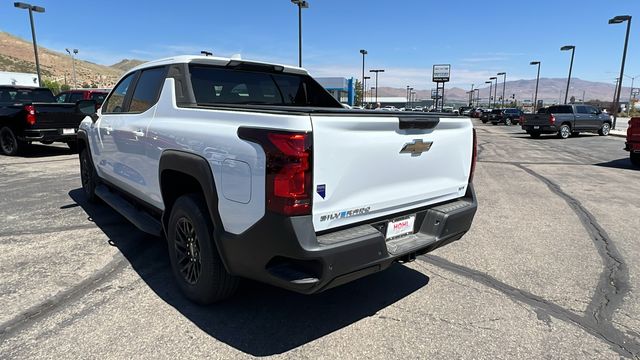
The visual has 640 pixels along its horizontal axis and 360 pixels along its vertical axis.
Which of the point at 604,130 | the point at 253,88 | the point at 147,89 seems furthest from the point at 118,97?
the point at 604,130

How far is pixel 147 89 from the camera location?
13.6 ft

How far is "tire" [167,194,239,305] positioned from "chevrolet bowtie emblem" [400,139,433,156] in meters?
1.46

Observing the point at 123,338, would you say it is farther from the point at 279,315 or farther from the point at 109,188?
the point at 109,188

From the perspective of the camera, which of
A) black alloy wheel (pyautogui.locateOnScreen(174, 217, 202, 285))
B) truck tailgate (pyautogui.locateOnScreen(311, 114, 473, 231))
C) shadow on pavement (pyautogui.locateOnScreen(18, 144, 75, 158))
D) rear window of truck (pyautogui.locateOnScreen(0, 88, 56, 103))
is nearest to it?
truck tailgate (pyautogui.locateOnScreen(311, 114, 473, 231))

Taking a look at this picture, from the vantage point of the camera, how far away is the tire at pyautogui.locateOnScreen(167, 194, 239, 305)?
9.75 ft

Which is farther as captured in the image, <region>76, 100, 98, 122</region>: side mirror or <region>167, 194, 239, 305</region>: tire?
<region>76, 100, 98, 122</region>: side mirror

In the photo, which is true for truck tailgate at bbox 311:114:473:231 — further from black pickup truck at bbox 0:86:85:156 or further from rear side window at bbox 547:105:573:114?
rear side window at bbox 547:105:573:114

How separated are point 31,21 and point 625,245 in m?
29.9

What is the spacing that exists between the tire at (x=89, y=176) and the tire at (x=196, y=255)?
293cm

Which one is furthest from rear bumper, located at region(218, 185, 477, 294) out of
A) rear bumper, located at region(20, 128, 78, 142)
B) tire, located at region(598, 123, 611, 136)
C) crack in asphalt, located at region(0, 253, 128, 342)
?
tire, located at region(598, 123, 611, 136)

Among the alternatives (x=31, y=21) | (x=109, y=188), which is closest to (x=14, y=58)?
(x=31, y=21)

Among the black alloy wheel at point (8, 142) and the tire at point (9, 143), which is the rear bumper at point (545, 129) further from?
the black alloy wheel at point (8, 142)

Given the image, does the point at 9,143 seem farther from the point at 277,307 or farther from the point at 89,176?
the point at 277,307

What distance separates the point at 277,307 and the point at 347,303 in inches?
22.1
